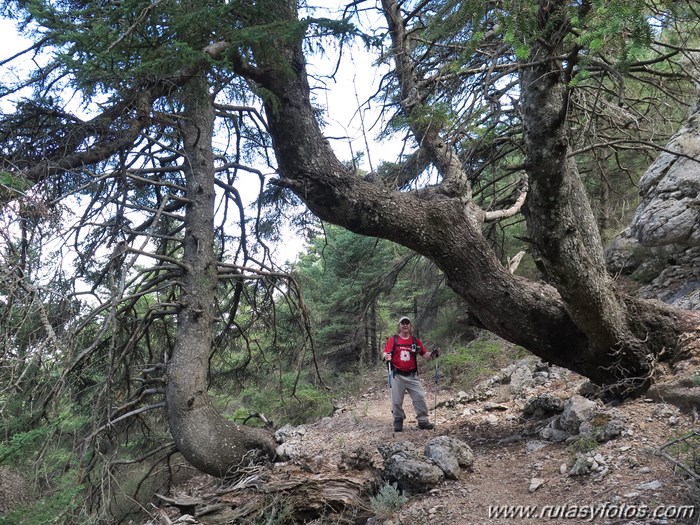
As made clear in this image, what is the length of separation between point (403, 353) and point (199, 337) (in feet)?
9.89

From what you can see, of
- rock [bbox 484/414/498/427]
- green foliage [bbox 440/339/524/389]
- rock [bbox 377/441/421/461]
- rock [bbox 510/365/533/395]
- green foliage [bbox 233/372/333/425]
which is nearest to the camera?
rock [bbox 377/441/421/461]

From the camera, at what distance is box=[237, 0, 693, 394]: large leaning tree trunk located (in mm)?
4094

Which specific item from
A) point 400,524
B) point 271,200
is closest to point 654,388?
point 400,524

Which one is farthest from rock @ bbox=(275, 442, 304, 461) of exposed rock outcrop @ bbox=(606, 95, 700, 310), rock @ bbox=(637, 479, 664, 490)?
exposed rock outcrop @ bbox=(606, 95, 700, 310)

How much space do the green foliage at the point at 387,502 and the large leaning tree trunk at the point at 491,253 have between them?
82.4 inches

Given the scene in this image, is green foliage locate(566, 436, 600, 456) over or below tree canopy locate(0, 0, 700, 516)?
below

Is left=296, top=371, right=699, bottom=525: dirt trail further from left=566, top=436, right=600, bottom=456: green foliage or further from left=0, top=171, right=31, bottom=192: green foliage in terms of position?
left=0, top=171, right=31, bottom=192: green foliage

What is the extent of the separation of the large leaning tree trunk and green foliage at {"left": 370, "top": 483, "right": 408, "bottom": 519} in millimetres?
2094

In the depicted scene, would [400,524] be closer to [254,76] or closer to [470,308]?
[470,308]

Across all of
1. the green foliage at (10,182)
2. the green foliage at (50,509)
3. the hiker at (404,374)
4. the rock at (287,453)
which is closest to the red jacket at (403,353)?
the hiker at (404,374)

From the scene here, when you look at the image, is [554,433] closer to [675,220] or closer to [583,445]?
[583,445]

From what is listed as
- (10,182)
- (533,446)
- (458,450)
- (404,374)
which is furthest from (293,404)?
(10,182)

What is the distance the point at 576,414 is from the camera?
4320 millimetres

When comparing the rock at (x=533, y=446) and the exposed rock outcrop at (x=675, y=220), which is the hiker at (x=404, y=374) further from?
the exposed rock outcrop at (x=675, y=220)
